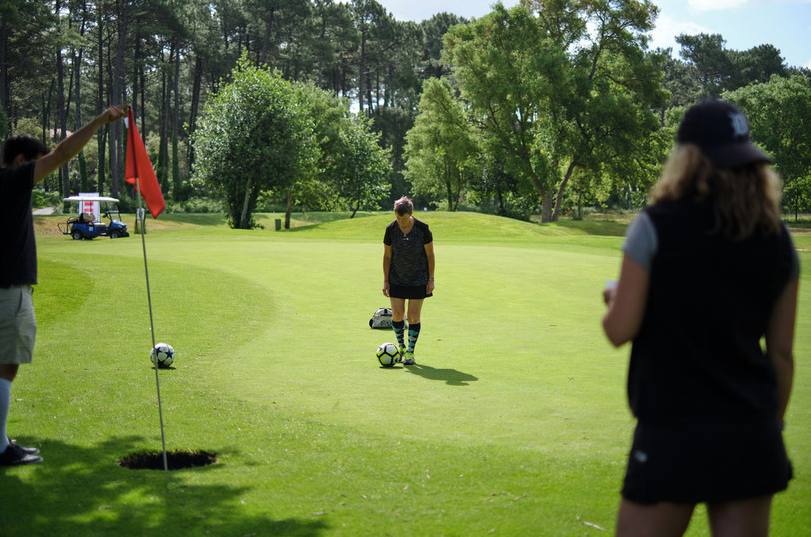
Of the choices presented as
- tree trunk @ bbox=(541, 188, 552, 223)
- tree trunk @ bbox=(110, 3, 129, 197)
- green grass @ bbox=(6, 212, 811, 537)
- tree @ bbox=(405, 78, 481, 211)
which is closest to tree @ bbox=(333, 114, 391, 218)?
tree @ bbox=(405, 78, 481, 211)

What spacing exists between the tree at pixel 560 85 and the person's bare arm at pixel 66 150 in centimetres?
4948

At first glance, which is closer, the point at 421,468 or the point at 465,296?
the point at 421,468

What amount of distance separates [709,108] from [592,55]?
197 ft

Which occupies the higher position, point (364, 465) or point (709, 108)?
point (709, 108)

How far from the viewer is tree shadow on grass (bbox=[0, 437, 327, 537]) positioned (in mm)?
4477

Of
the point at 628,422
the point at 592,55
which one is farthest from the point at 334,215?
the point at 628,422

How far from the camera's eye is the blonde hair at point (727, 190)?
7.77 ft

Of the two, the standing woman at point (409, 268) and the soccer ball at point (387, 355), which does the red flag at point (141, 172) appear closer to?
the soccer ball at point (387, 355)

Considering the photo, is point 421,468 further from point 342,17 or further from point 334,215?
point 342,17

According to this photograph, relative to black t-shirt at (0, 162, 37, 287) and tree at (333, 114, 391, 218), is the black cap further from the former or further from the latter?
tree at (333, 114, 391, 218)

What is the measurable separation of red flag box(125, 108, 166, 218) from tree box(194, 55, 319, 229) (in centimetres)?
4286

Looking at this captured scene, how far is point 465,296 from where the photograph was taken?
16500 millimetres

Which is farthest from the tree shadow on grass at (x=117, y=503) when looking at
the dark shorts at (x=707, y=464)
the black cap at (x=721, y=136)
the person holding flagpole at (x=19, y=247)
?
the black cap at (x=721, y=136)

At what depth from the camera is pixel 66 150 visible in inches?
213
